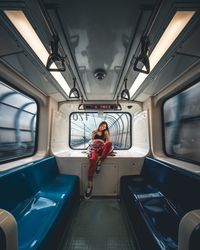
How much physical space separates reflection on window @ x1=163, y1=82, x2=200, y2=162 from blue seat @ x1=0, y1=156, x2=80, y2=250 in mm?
2252

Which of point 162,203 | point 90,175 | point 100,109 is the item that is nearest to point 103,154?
point 90,175

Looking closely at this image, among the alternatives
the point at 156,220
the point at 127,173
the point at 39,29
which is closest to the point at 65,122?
the point at 127,173

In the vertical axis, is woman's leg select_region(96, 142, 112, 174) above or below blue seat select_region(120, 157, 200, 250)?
above

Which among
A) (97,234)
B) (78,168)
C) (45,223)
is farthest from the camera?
(78,168)

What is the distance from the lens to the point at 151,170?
108 inches

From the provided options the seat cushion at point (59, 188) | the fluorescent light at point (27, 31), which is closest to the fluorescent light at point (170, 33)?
the fluorescent light at point (27, 31)

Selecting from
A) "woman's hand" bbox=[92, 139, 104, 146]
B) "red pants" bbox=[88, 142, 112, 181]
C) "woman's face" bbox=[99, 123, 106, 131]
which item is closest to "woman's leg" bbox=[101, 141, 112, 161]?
"red pants" bbox=[88, 142, 112, 181]

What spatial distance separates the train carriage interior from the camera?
1.10 metres

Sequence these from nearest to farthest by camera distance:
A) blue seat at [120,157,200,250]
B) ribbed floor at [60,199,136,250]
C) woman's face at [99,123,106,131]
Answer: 1. blue seat at [120,157,200,250]
2. ribbed floor at [60,199,136,250]
3. woman's face at [99,123,106,131]

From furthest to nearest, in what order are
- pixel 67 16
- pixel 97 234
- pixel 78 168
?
pixel 78 168
pixel 97 234
pixel 67 16

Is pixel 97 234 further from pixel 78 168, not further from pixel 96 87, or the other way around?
pixel 96 87

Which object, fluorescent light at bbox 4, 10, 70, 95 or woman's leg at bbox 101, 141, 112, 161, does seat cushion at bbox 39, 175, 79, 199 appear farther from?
fluorescent light at bbox 4, 10, 70, 95

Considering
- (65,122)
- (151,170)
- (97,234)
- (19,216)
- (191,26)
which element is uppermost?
(191,26)

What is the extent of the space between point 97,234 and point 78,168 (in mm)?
1446
